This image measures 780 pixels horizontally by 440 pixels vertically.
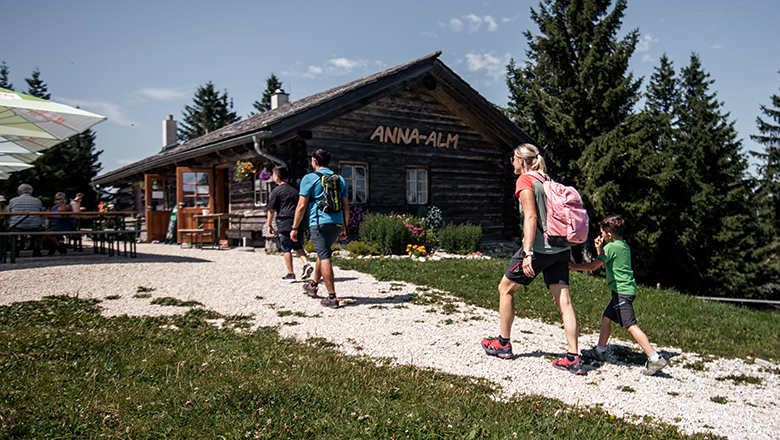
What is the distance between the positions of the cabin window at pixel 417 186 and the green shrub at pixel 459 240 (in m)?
2.61

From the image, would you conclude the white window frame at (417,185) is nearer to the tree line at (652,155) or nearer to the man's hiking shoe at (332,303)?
the tree line at (652,155)

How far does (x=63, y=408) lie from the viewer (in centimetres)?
306

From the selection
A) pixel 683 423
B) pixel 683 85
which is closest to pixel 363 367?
pixel 683 423

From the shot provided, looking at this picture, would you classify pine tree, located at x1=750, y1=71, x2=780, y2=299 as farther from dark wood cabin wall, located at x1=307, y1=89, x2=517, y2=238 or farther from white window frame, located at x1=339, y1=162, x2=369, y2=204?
white window frame, located at x1=339, y1=162, x2=369, y2=204

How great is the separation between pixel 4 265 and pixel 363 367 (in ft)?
28.3

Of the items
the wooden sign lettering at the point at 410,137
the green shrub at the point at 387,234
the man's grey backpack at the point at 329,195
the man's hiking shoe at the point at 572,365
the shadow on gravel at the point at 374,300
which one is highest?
the wooden sign lettering at the point at 410,137

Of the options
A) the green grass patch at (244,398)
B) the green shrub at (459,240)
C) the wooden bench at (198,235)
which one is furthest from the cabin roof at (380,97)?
the green grass patch at (244,398)

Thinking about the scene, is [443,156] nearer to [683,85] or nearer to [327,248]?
[327,248]

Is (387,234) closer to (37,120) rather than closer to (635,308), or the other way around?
(635,308)

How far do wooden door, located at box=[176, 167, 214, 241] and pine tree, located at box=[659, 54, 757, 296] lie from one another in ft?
71.3

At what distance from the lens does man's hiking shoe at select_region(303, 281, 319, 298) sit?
7.19 metres

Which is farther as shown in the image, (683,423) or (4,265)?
(4,265)

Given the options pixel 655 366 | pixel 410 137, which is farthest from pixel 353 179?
pixel 655 366

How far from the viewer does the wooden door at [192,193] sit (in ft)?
51.2
